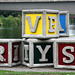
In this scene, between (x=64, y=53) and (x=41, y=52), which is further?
(x=41, y=52)

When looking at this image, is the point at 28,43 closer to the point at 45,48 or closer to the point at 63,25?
the point at 45,48

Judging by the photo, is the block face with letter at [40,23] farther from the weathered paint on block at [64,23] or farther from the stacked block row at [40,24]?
the weathered paint on block at [64,23]

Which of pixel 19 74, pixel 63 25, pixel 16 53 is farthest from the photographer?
pixel 63 25

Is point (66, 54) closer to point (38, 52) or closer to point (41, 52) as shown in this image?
point (41, 52)

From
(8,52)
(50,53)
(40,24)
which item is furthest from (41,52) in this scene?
(8,52)

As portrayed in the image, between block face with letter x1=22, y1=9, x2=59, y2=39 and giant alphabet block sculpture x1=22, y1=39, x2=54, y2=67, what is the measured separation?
0.33 metres

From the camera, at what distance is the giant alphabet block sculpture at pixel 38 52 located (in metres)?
12.6

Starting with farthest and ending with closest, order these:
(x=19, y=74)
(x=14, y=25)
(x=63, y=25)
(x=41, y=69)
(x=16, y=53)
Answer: (x=14, y=25) < (x=63, y=25) < (x=16, y=53) < (x=41, y=69) < (x=19, y=74)

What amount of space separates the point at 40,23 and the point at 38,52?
1190mm

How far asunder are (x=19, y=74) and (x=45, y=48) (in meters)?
2.66

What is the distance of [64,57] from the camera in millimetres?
12492

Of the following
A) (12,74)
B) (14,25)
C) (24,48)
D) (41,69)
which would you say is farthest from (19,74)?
(14,25)

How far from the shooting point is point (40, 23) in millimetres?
12523

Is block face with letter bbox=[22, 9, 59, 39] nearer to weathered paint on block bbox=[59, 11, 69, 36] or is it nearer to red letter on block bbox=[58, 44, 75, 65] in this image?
red letter on block bbox=[58, 44, 75, 65]
